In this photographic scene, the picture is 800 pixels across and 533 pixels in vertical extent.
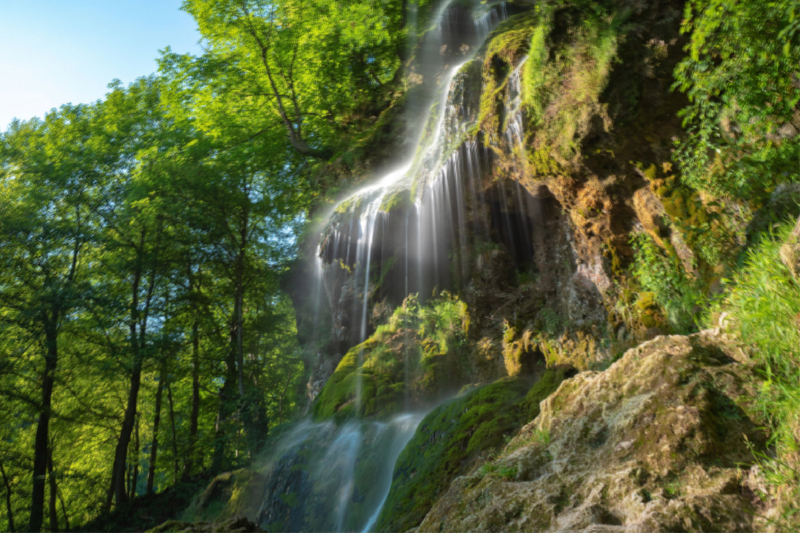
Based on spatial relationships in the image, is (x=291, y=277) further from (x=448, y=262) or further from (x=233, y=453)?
(x=448, y=262)

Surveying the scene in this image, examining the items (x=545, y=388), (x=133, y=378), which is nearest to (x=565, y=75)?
(x=545, y=388)

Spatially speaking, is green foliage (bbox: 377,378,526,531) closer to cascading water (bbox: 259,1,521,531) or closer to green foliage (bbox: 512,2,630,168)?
cascading water (bbox: 259,1,521,531)

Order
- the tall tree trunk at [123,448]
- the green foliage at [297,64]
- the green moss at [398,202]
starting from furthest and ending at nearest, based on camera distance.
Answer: the green foliage at [297,64]
the tall tree trunk at [123,448]
the green moss at [398,202]

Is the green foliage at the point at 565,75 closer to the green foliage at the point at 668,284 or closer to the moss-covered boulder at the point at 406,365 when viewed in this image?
the green foliage at the point at 668,284

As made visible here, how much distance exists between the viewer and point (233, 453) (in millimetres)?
11656

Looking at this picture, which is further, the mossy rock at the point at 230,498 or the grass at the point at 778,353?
the mossy rock at the point at 230,498

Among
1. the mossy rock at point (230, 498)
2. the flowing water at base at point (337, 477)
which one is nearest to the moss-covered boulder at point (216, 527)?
the flowing water at base at point (337, 477)

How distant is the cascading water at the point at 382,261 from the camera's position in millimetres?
7418

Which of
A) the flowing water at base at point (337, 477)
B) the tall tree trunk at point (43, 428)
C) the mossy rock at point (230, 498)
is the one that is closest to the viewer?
the flowing water at base at point (337, 477)

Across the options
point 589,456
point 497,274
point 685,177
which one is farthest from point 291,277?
point 589,456

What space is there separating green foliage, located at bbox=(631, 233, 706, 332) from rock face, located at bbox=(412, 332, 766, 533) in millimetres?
2691

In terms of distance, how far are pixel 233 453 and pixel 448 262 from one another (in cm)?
792

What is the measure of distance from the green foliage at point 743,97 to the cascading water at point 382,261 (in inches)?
121

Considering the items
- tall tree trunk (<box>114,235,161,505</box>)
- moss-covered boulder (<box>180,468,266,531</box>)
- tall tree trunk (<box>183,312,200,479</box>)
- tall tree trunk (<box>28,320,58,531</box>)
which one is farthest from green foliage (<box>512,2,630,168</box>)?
tall tree trunk (<box>28,320,58,531</box>)
